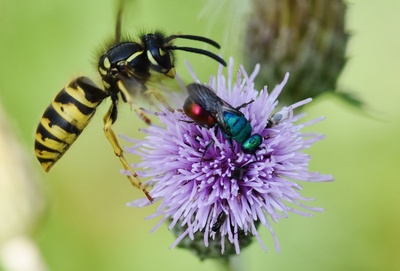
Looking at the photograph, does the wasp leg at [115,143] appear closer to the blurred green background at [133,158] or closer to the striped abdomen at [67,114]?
the striped abdomen at [67,114]

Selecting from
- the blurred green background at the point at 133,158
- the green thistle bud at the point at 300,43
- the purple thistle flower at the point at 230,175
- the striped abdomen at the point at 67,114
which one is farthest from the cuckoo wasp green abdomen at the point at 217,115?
the blurred green background at the point at 133,158

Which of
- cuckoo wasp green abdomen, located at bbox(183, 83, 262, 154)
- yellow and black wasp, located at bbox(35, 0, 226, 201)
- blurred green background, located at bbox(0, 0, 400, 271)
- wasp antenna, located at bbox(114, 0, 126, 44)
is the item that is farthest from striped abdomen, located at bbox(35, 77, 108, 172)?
blurred green background, located at bbox(0, 0, 400, 271)

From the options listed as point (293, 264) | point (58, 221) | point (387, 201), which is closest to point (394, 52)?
point (387, 201)

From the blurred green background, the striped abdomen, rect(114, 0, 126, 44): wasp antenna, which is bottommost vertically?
the blurred green background

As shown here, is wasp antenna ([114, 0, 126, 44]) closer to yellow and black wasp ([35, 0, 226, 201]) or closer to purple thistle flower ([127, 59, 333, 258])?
yellow and black wasp ([35, 0, 226, 201])

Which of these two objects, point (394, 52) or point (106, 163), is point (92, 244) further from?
point (394, 52)

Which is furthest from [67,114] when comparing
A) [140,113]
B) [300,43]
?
[300,43]
